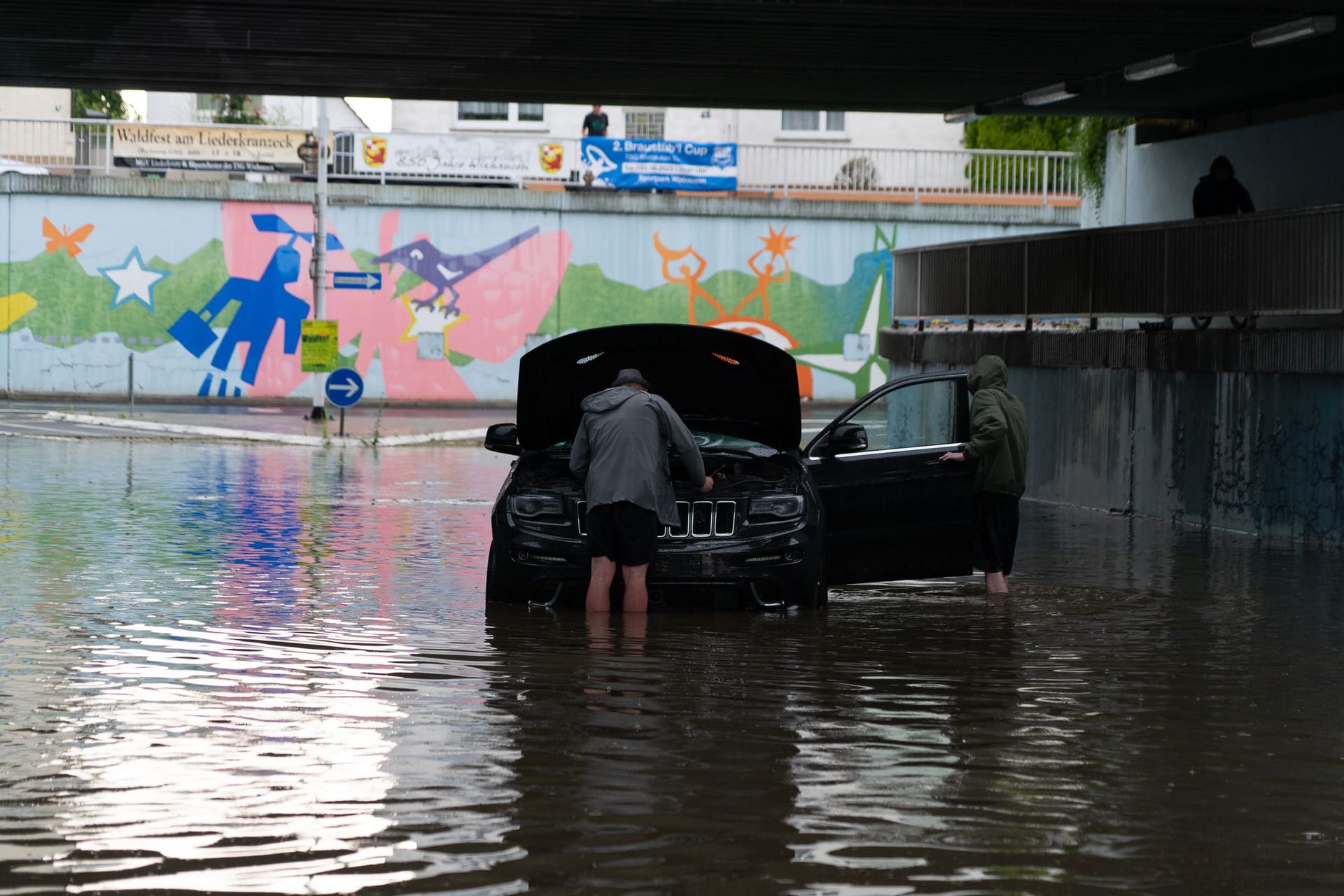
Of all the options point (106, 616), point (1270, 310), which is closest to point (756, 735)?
point (106, 616)

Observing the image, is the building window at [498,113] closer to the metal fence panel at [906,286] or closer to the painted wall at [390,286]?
the painted wall at [390,286]

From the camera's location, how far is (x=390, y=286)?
39906 millimetres

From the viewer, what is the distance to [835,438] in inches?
472

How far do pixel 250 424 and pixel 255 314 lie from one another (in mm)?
8670

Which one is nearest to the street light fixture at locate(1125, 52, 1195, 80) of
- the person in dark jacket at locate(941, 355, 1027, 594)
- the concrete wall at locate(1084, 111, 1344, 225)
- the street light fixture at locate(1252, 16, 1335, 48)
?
the street light fixture at locate(1252, 16, 1335, 48)

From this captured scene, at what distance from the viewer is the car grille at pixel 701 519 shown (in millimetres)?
10773

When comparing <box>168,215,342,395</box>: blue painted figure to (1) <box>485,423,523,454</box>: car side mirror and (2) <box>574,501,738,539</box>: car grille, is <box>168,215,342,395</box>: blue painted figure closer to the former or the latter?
(1) <box>485,423,523,454</box>: car side mirror

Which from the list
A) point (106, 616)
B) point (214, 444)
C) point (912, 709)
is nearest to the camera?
point (912, 709)

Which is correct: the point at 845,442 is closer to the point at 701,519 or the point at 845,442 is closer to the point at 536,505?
the point at 701,519

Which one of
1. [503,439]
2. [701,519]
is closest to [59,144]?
[503,439]

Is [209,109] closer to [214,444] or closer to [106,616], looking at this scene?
[214,444]

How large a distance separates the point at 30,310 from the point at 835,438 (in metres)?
30.6

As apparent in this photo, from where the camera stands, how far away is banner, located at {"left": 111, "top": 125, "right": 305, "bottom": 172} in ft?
130

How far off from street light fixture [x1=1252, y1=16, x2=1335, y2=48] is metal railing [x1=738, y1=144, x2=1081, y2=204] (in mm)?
23952
